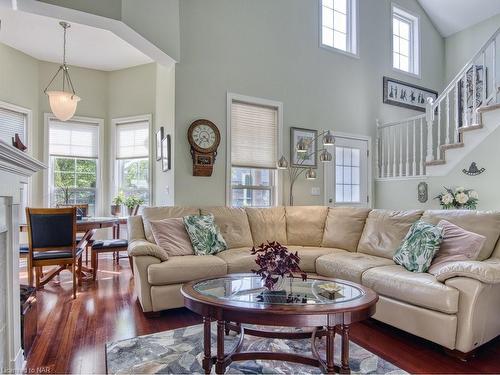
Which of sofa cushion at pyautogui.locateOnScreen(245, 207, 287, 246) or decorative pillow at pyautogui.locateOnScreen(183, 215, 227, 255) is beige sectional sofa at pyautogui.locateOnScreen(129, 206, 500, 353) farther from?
decorative pillow at pyautogui.locateOnScreen(183, 215, 227, 255)

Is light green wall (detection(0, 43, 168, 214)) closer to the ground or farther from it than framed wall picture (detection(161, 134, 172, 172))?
farther from it

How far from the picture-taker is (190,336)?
2.66 m

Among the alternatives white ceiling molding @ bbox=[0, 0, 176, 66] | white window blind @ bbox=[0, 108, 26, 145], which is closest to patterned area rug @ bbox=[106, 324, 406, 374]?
white ceiling molding @ bbox=[0, 0, 176, 66]

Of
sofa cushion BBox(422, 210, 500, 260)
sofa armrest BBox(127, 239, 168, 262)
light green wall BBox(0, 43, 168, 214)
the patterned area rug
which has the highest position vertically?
light green wall BBox(0, 43, 168, 214)

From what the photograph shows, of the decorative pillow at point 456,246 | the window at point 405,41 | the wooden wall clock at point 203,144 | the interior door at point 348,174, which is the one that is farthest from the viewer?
the window at point 405,41

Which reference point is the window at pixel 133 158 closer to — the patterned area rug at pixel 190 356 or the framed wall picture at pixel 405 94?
the patterned area rug at pixel 190 356

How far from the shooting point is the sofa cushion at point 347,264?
307 cm

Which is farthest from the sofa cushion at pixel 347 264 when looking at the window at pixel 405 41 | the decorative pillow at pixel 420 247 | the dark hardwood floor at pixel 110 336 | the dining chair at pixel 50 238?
the window at pixel 405 41

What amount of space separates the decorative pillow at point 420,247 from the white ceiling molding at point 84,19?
11.0 feet

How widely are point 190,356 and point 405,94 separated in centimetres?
592

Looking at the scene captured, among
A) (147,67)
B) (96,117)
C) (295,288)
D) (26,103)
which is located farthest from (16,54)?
(295,288)

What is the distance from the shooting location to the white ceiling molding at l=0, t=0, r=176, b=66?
2.91 m

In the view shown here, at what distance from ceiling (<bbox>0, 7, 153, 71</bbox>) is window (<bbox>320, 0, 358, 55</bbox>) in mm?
3036

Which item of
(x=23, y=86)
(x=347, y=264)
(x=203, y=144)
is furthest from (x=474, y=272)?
(x=23, y=86)
